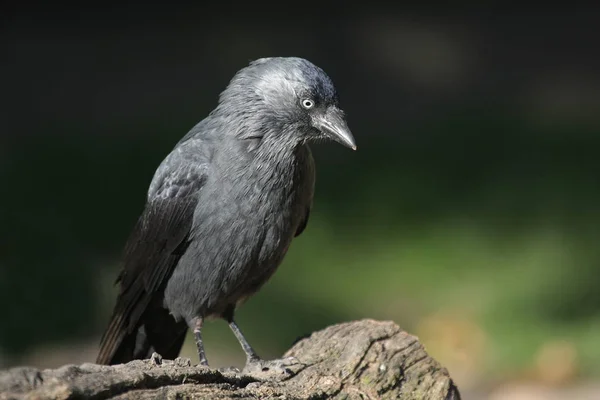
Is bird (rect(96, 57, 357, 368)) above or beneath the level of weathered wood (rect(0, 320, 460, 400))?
above

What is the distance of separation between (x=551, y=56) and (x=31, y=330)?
7420 millimetres

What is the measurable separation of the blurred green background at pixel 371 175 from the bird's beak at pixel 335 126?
2784mm

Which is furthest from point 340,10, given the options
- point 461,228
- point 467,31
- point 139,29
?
point 461,228

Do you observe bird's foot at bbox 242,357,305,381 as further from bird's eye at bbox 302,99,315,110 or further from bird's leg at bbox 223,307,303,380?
bird's eye at bbox 302,99,315,110

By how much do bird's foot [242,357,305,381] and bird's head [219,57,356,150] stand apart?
1.01 metres

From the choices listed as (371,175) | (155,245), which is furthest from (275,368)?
(371,175)

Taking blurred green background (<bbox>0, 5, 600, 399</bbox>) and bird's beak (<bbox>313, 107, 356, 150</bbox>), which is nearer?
bird's beak (<bbox>313, 107, 356, 150</bbox>)

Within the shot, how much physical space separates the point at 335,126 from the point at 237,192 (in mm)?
539

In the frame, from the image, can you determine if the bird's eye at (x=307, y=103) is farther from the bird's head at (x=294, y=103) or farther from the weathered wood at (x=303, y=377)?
the weathered wood at (x=303, y=377)

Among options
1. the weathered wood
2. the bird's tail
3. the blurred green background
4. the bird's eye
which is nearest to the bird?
the bird's eye

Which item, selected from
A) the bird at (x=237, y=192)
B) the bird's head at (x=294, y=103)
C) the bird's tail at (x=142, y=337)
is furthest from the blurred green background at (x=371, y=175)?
the bird's head at (x=294, y=103)

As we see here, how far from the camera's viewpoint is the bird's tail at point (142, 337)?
5016mm

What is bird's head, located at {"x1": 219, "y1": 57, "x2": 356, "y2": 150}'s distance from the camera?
15.0 ft

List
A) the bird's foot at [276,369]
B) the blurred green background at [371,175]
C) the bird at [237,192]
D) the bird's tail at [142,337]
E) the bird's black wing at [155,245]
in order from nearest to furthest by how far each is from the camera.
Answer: the bird's foot at [276,369] < the bird at [237,192] < the bird's black wing at [155,245] < the bird's tail at [142,337] < the blurred green background at [371,175]
